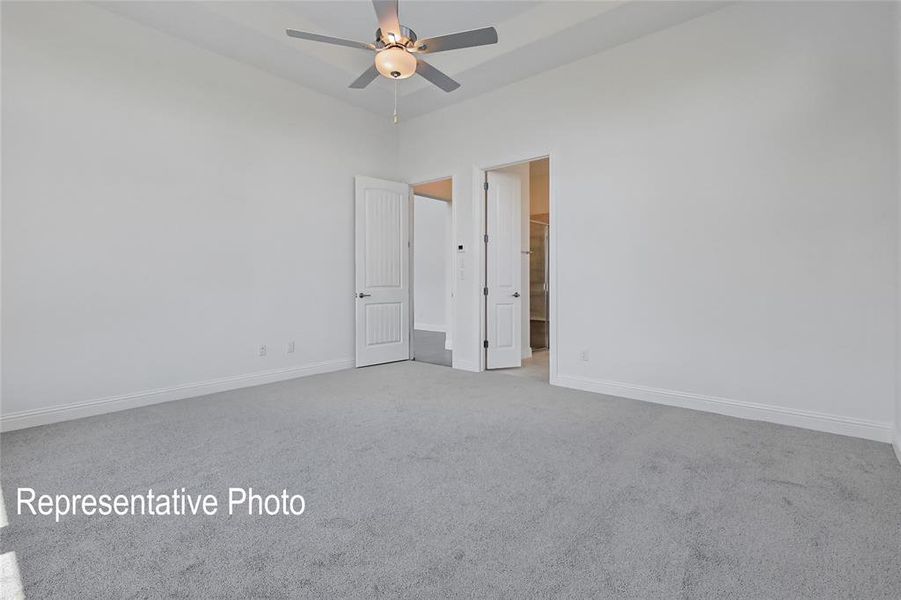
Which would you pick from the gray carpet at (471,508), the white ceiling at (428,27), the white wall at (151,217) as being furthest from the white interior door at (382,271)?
the gray carpet at (471,508)

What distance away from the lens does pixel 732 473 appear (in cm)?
226

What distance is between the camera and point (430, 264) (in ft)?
29.6

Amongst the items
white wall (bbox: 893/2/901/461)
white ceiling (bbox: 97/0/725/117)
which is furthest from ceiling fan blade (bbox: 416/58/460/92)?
white wall (bbox: 893/2/901/461)

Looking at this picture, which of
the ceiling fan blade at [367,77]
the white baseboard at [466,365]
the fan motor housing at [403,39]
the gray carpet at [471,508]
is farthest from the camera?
the white baseboard at [466,365]

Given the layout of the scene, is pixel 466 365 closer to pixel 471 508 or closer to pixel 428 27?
pixel 471 508

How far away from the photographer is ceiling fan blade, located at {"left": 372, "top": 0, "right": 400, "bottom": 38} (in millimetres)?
2510

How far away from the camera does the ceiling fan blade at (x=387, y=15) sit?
2.51 m

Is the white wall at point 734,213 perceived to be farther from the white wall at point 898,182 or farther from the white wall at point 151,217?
the white wall at point 151,217

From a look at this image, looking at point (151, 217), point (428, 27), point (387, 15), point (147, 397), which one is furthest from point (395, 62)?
point (147, 397)

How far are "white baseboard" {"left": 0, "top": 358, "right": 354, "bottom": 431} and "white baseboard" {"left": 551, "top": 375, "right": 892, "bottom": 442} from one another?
2807 millimetres

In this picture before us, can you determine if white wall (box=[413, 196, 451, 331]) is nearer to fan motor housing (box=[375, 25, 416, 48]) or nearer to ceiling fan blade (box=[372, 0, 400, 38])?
fan motor housing (box=[375, 25, 416, 48])

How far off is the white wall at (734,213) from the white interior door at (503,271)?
747 mm

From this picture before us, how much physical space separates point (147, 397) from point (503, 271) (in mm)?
3692

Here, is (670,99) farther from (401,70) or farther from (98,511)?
(98,511)
